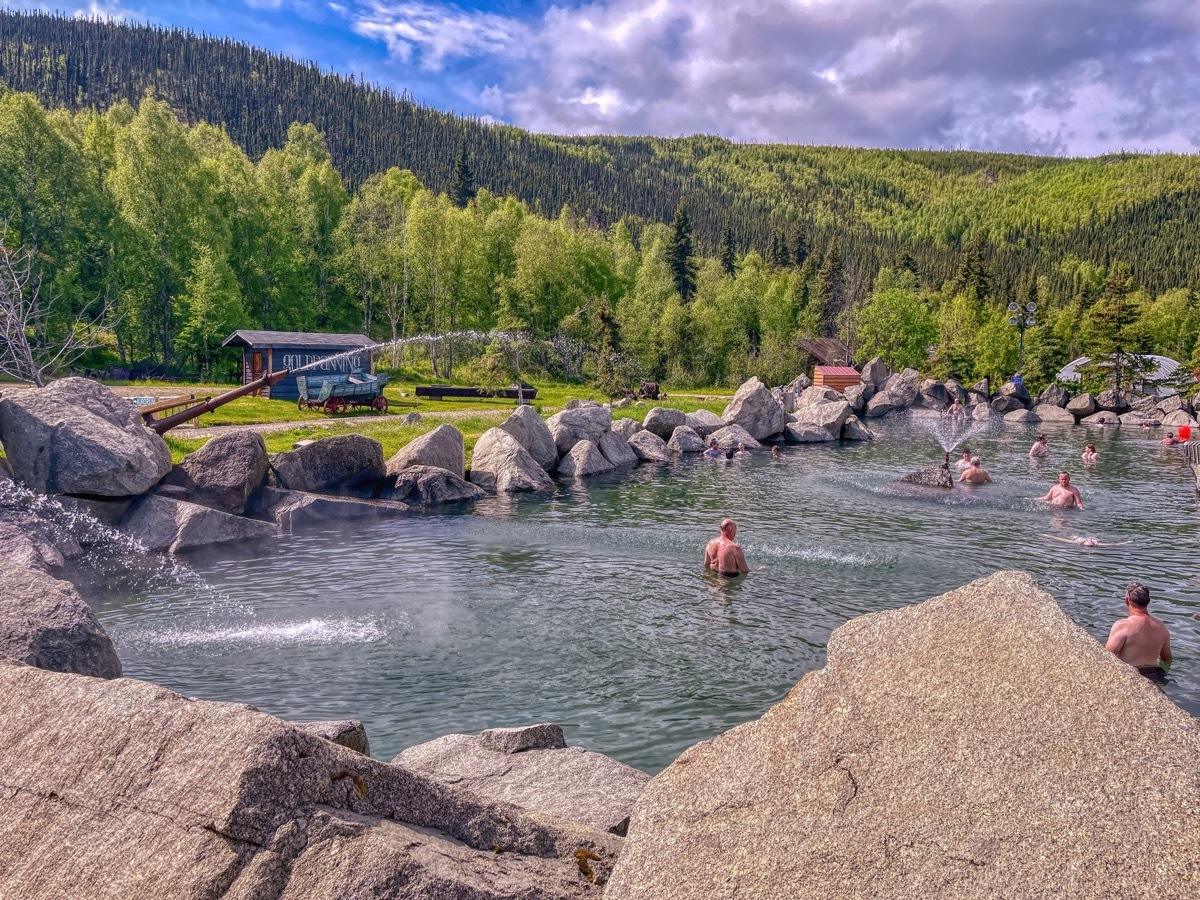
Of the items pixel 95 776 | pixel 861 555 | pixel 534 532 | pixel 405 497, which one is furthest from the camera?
pixel 405 497

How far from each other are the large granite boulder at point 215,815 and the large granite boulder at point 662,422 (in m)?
37.4

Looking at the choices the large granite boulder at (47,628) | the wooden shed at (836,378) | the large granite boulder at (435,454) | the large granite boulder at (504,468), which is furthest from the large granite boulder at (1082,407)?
the large granite boulder at (47,628)

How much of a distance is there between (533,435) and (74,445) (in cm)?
1636

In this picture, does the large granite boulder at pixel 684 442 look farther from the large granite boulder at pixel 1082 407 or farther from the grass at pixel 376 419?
the large granite boulder at pixel 1082 407

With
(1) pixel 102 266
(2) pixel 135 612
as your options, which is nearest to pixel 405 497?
(2) pixel 135 612

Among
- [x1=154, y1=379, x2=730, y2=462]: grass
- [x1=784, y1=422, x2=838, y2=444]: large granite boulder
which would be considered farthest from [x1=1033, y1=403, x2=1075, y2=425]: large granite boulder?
[x1=154, y1=379, x2=730, y2=462]: grass

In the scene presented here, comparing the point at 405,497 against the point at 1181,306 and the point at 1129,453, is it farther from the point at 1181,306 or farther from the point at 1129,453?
the point at 1181,306

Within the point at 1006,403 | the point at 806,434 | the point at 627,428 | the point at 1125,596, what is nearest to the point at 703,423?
the point at 627,428

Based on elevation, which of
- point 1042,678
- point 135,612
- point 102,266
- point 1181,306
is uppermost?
point 1181,306

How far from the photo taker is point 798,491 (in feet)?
96.6

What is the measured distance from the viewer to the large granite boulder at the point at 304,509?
72.7 ft

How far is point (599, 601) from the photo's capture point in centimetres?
1609

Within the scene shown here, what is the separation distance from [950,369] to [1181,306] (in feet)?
229

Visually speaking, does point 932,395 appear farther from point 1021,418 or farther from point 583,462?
point 583,462
